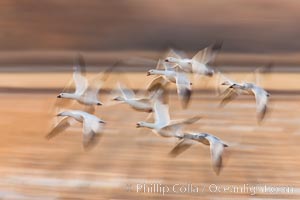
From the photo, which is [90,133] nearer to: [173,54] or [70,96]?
[70,96]

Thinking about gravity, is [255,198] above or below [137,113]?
below

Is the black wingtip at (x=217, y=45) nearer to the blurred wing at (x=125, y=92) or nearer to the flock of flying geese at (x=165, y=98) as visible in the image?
the flock of flying geese at (x=165, y=98)

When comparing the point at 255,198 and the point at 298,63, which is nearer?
the point at 255,198

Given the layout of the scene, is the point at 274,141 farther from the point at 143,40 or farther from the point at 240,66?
the point at 143,40

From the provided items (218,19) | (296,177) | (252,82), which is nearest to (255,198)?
(296,177)

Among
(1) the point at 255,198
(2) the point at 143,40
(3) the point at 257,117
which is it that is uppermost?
(2) the point at 143,40

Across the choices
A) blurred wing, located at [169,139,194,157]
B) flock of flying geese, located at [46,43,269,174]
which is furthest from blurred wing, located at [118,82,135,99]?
blurred wing, located at [169,139,194,157]

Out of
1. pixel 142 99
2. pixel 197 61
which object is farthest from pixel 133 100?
pixel 197 61

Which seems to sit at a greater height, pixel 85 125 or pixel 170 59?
pixel 170 59

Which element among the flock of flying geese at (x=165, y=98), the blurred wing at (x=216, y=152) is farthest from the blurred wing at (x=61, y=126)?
the blurred wing at (x=216, y=152)
